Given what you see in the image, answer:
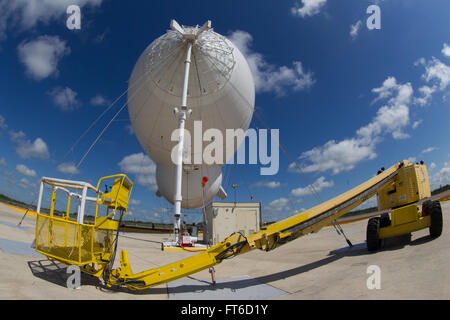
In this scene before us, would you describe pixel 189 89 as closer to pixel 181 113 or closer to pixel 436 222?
pixel 181 113

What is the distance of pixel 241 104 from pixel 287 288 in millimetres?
12442

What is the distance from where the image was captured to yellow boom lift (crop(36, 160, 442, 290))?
4773mm

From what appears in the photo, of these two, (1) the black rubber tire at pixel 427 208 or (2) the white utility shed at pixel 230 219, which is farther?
(2) the white utility shed at pixel 230 219

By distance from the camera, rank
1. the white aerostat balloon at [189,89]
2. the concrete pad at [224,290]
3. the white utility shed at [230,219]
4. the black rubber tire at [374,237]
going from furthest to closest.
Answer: the white utility shed at [230,219], the white aerostat balloon at [189,89], the black rubber tire at [374,237], the concrete pad at [224,290]

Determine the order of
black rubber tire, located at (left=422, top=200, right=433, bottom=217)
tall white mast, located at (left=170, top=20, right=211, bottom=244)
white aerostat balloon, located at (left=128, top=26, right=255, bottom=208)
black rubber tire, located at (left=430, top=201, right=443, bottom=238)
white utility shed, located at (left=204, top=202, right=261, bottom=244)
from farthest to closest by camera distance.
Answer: white utility shed, located at (left=204, top=202, right=261, bottom=244) < white aerostat balloon, located at (left=128, top=26, right=255, bottom=208) < tall white mast, located at (left=170, top=20, right=211, bottom=244) < black rubber tire, located at (left=422, top=200, right=433, bottom=217) < black rubber tire, located at (left=430, top=201, right=443, bottom=238)

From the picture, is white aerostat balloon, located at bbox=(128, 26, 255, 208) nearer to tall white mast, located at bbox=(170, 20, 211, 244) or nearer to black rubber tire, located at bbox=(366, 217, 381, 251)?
tall white mast, located at bbox=(170, 20, 211, 244)

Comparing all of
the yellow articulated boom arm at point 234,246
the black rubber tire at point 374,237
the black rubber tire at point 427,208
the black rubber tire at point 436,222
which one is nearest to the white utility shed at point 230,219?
the black rubber tire at point 374,237

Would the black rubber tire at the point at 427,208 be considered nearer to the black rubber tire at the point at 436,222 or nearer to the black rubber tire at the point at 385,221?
the black rubber tire at the point at 436,222

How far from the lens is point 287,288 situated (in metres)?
4.89

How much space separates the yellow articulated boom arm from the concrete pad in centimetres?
47

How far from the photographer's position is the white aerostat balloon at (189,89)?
14.3 metres

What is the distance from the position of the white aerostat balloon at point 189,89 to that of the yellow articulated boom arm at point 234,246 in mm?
10104

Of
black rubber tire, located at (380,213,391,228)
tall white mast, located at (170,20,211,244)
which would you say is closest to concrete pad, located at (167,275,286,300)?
black rubber tire, located at (380,213,391,228)
